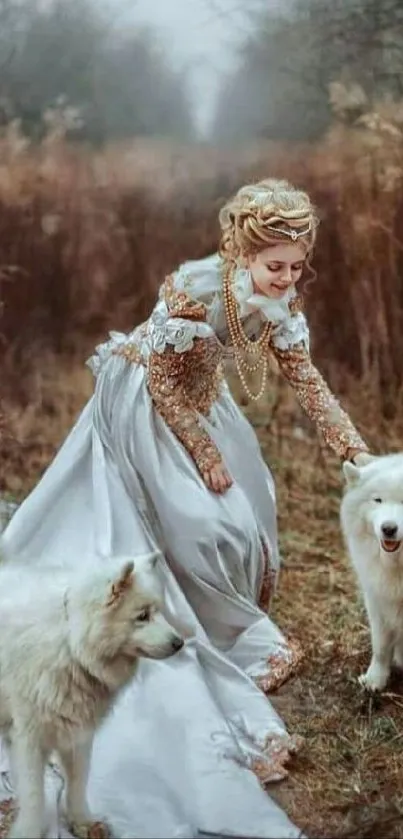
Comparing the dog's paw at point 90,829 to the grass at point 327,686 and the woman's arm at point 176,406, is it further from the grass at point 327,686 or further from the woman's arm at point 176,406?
the woman's arm at point 176,406

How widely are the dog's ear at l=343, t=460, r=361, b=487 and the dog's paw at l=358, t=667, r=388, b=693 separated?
395 mm

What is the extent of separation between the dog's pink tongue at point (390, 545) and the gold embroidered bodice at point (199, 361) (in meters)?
0.22

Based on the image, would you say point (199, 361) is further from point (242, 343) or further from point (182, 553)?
point (182, 553)

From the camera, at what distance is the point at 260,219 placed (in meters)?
2.06

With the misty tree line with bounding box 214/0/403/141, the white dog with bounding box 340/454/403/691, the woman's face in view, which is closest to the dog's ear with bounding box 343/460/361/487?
the white dog with bounding box 340/454/403/691

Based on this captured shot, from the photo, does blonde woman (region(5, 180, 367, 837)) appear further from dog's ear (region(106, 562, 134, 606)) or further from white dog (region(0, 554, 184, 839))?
dog's ear (region(106, 562, 134, 606))

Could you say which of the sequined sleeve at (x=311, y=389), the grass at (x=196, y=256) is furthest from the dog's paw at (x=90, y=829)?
the sequined sleeve at (x=311, y=389)

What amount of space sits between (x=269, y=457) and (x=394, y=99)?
0.86 meters

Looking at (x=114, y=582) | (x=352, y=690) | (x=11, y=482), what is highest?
(x=11, y=482)

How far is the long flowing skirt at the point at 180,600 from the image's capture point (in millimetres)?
1805

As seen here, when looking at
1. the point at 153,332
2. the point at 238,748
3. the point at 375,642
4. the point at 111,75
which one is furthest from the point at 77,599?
the point at 111,75

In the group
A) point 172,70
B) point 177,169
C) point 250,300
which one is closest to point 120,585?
point 250,300

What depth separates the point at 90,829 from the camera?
1.76 metres

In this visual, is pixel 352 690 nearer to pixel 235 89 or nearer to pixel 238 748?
pixel 238 748
